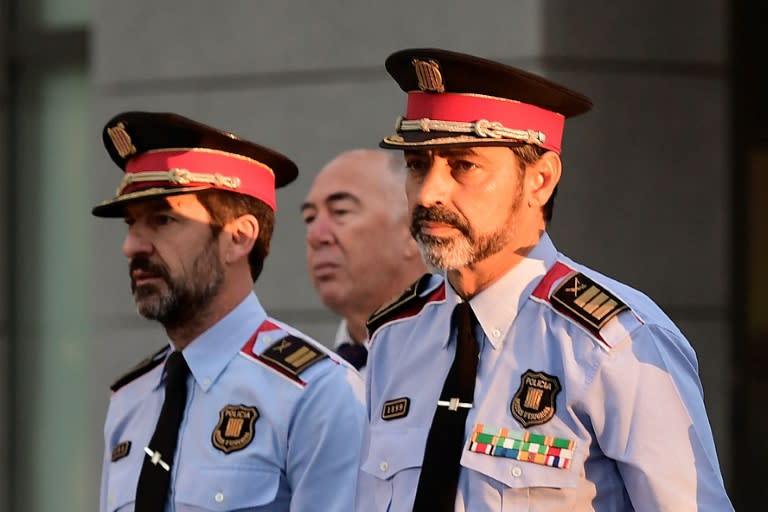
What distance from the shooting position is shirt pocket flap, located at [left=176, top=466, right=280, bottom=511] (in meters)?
4.02

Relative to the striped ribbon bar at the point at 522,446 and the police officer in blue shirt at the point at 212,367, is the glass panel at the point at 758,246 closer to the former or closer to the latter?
Result: the police officer in blue shirt at the point at 212,367

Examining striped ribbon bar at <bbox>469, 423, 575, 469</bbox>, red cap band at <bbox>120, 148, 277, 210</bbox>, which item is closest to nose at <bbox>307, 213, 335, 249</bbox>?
red cap band at <bbox>120, 148, 277, 210</bbox>

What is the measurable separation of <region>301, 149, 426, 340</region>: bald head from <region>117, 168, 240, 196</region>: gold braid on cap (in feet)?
2.24

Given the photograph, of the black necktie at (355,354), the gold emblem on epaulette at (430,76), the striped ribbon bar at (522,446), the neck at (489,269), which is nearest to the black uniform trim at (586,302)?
the neck at (489,269)

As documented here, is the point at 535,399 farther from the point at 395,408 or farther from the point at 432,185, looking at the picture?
the point at 432,185

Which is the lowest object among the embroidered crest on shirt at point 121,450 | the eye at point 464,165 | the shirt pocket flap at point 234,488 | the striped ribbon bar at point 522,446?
the shirt pocket flap at point 234,488

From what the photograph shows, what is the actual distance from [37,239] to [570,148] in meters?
3.23

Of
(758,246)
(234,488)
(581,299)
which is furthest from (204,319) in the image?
(758,246)

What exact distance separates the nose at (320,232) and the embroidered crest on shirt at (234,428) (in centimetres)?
105

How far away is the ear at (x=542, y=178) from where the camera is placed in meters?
3.54

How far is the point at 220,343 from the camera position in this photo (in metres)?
4.32

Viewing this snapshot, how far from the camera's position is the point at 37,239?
8961mm

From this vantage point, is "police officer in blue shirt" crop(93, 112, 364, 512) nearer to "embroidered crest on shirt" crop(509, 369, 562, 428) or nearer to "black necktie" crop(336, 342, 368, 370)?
"black necktie" crop(336, 342, 368, 370)

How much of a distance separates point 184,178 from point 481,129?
46.4 inches
